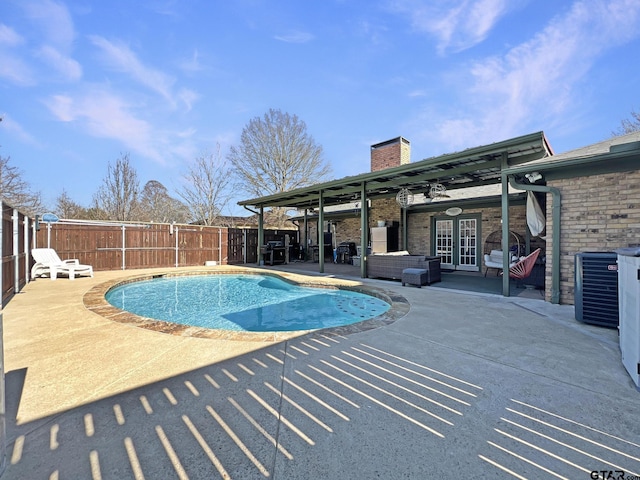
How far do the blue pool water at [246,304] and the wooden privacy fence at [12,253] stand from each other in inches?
63.9

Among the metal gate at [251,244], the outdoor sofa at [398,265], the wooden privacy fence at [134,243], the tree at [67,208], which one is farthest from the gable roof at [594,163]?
the tree at [67,208]

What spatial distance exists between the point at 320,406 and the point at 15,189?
747 inches

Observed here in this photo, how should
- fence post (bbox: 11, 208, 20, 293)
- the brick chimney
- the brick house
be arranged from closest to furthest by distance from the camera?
the brick house < fence post (bbox: 11, 208, 20, 293) < the brick chimney

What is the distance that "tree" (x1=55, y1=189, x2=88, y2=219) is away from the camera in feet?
54.6

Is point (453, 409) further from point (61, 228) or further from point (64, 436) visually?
point (61, 228)

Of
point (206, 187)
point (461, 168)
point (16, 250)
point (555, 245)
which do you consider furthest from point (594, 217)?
point (206, 187)

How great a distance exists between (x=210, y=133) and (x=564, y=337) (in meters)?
21.1

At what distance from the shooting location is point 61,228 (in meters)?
9.47

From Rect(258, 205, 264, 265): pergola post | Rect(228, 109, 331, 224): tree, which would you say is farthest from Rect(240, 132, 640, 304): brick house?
Rect(228, 109, 331, 224): tree

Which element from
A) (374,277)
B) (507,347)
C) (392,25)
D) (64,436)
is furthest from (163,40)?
(507,347)

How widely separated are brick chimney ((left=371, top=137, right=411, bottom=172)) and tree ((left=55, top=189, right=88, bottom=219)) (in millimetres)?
16210

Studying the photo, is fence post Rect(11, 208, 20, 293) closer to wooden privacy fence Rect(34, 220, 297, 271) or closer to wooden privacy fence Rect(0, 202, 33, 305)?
wooden privacy fence Rect(0, 202, 33, 305)

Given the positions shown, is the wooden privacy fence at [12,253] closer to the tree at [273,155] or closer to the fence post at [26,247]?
the fence post at [26,247]

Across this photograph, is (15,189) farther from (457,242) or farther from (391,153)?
(457,242)
